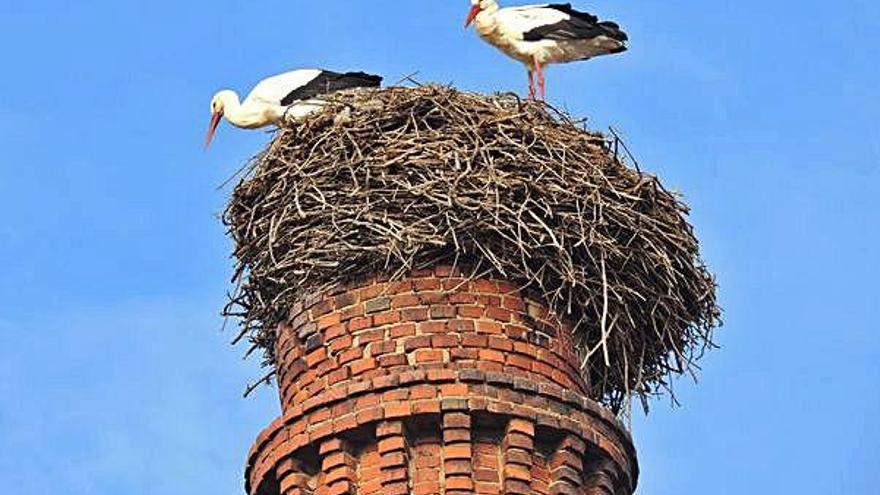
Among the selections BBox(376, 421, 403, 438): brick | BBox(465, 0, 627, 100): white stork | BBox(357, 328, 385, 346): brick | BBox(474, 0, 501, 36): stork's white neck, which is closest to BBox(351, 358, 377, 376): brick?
BBox(357, 328, 385, 346): brick

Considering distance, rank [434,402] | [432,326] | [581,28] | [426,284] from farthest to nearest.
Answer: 1. [581,28]
2. [426,284]
3. [432,326]
4. [434,402]

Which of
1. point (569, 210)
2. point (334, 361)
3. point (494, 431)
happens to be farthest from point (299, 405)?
point (569, 210)

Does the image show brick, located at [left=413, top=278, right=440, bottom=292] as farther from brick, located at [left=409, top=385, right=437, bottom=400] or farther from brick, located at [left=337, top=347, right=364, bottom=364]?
brick, located at [left=409, top=385, right=437, bottom=400]

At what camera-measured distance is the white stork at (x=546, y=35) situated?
18062mm

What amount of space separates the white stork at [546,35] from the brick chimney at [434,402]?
17.6 ft

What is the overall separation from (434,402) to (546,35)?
21.5ft

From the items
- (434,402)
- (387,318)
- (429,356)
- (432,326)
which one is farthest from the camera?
(387,318)

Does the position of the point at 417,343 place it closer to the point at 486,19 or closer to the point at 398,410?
the point at 398,410

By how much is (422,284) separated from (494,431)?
1086 mm

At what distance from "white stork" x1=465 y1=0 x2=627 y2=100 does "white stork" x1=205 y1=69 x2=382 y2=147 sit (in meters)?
2.25

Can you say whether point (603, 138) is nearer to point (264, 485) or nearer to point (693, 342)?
point (693, 342)

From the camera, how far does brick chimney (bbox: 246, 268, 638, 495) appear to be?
12117 millimetres

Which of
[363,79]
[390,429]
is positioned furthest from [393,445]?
[363,79]

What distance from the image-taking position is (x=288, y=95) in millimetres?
16453
